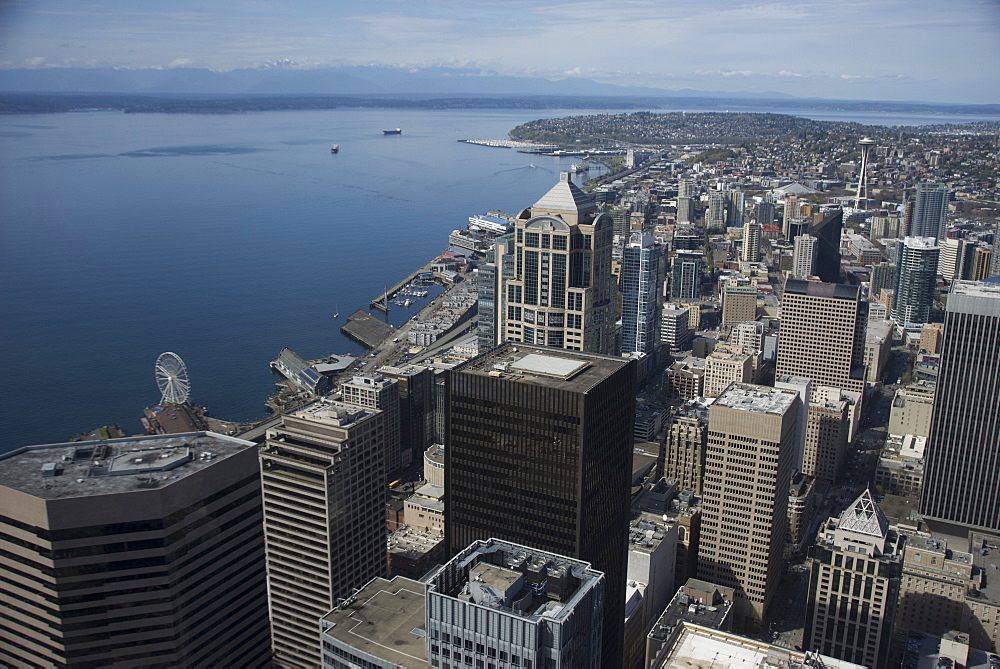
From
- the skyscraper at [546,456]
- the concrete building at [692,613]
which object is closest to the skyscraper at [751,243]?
the concrete building at [692,613]

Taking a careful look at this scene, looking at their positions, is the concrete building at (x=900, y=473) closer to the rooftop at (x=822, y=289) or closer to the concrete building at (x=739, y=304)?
the rooftop at (x=822, y=289)

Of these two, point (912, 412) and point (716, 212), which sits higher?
point (716, 212)

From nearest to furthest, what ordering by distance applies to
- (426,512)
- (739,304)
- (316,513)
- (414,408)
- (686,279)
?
(316,513)
(426,512)
(414,408)
(739,304)
(686,279)

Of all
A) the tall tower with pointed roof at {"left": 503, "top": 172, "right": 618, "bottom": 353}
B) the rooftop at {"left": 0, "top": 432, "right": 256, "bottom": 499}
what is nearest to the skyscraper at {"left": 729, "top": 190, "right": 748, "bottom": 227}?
the tall tower with pointed roof at {"left": 503, "top": 172, "right": 618, "bottom": 353}

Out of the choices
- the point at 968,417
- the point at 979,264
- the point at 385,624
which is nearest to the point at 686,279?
the point at 979,264

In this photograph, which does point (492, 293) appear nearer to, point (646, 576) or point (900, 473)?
point (646, 576)

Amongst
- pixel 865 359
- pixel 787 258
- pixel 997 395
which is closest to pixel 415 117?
pixel 787 258
